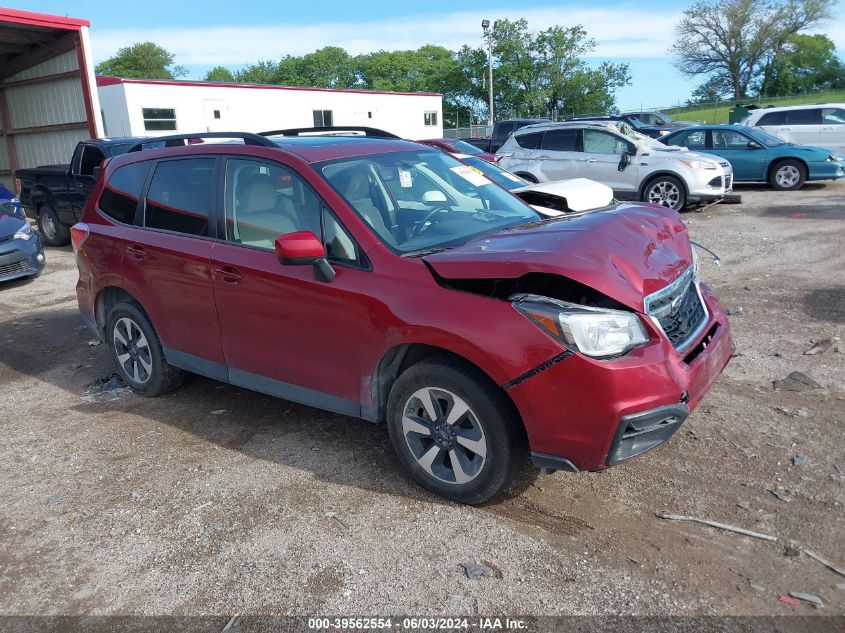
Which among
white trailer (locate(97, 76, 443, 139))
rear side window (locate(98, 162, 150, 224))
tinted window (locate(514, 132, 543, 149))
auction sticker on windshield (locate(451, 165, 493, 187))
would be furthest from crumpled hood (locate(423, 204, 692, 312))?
white trailer (locate(97, 76, 443, 139))

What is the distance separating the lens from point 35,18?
47.0ft

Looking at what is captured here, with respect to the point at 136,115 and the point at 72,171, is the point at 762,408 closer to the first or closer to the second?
the point at 72,171

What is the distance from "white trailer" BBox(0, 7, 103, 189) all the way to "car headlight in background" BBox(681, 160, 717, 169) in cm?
1277

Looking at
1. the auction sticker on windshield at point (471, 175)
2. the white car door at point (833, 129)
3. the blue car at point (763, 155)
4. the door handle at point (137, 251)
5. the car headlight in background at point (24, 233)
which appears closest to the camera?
the auction sticker on windshield at point (471, 175)

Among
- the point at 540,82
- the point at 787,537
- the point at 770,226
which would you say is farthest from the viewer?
the point at 540,82

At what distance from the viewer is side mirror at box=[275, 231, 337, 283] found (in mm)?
3582

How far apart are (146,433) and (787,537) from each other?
154 inches

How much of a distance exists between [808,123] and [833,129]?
0.65 meters

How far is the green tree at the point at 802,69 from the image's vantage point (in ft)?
210

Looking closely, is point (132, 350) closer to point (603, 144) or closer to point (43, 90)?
point (603, 144)

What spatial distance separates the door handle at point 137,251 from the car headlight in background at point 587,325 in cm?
298

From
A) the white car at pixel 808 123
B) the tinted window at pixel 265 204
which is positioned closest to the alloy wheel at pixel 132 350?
the tinted window at pixel 265 204

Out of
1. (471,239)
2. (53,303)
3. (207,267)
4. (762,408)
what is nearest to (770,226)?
(762,408)

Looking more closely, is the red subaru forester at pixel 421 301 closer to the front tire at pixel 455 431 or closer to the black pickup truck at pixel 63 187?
the front tire at pixel 455 431
